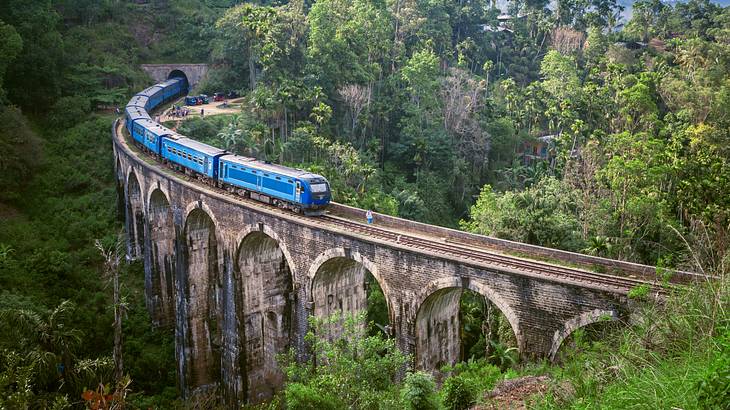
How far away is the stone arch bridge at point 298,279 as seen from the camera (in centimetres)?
1934

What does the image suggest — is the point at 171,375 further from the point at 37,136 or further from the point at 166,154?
the point at 37,136

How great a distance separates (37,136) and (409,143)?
107 ft

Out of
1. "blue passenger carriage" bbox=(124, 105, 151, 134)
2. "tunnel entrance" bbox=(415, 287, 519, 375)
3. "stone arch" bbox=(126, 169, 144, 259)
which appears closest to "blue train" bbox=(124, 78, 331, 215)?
"blue passenger carriage" bbox=(124, 105, 151, 134)

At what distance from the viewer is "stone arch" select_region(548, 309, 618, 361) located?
17.7 m

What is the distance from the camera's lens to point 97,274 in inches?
1585

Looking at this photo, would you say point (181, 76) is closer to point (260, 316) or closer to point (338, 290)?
point (260, 316)

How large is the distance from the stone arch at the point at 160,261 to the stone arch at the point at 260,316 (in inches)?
332

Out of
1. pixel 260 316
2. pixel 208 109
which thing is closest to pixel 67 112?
pixel 208 109

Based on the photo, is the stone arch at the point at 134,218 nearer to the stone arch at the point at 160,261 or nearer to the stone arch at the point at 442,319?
the stone arch at the point at 160,261

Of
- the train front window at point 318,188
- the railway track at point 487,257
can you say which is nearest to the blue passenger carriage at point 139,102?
the railway track at point 487,257

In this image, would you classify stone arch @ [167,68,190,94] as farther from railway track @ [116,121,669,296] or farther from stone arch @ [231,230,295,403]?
railway track @ [116,121,669,296]

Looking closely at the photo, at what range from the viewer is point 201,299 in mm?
34906

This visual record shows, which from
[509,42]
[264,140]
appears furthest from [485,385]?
[509,42]

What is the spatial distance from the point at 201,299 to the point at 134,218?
10.6m
